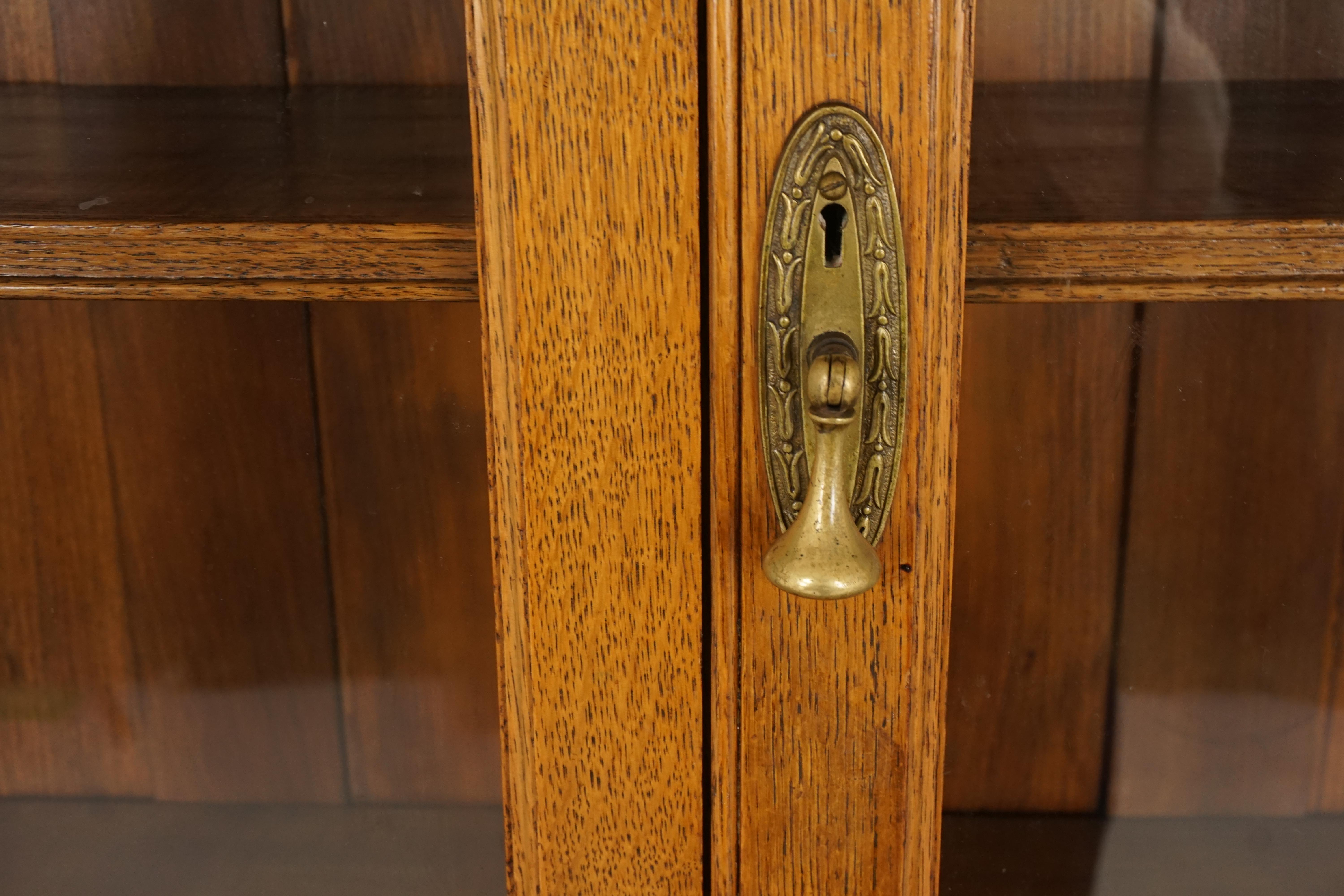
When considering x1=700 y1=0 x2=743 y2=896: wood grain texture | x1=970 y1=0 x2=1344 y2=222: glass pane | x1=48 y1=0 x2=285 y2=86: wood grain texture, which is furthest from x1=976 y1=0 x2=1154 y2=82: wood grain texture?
x1=48 y1=0 x2=285 y2=86: wood grain texture

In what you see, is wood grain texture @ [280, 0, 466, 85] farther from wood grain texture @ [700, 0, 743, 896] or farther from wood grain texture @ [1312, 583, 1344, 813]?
wood grain texture @ [1312, 583, 1344, 813]

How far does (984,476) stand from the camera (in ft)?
1.23

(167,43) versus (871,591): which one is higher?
(167,43)

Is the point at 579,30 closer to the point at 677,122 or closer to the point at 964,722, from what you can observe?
the point at 677,122

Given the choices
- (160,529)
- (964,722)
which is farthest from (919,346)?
(160,529)

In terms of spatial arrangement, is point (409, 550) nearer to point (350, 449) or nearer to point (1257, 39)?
point (350, 449)

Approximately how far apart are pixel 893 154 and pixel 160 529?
0.26 meters

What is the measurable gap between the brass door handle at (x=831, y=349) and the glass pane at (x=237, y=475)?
0.31 ft

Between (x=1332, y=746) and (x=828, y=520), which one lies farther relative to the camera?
(x=1332, y=746)

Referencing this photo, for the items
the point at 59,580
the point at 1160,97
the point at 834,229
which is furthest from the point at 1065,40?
the point at 59,580

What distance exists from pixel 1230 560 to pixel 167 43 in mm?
380

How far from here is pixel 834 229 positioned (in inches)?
11.7

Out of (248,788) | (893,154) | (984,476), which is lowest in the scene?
(248,788)

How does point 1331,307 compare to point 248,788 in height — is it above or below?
above
